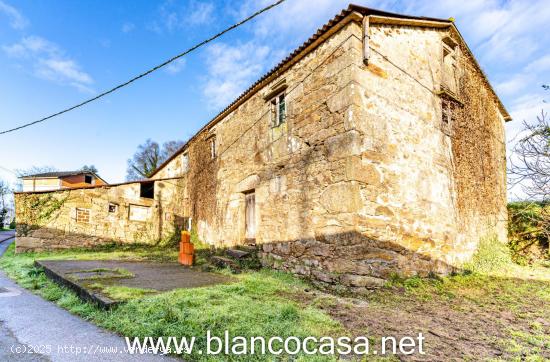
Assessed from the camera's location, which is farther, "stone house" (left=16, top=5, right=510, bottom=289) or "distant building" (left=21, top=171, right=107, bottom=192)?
"distant building" (left=21, top=171, right=107, bottom=192)

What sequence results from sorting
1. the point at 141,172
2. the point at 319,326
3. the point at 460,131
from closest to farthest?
the point at 319,326 → the point at 460,131 → the point at 141,172

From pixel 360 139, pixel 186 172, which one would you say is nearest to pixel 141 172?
pixel 186 172

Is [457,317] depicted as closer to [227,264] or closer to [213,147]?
[227,264]

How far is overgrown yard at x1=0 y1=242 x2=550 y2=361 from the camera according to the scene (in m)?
3.15

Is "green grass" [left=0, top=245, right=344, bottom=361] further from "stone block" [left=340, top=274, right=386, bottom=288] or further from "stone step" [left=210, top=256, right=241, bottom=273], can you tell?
"stone step" [left=210, top=256, right=241, bottom=273]

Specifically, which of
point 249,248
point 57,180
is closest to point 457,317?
point 249,248

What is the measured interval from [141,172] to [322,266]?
32.4 meters

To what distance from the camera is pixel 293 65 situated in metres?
7.55

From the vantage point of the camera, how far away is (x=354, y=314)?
409 cm

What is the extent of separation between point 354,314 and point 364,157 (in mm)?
2875

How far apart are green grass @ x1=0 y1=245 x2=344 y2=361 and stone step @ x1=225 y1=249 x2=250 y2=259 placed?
2.97m

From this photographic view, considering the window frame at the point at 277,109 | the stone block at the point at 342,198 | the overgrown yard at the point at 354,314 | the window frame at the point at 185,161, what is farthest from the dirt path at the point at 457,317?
the window frame at the point at 185,161

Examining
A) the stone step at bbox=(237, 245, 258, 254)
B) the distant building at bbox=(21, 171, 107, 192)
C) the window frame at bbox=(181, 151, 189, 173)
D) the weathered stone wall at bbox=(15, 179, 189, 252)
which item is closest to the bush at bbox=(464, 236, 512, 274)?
the stone step at bbox=(237, 245, 258, 254)

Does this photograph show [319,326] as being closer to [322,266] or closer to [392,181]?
[322,266]
